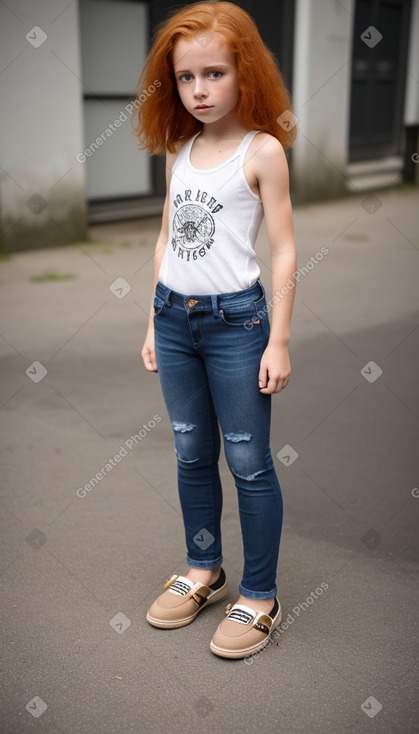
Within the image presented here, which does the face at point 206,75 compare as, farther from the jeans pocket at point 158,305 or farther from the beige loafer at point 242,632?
the beige loafer at point 242,632

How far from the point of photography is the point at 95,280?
21.4 ft

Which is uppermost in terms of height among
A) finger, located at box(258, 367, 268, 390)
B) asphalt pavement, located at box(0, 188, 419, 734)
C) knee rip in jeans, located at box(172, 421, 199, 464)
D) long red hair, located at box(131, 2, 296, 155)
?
long red hair, located at box(131, 2, 296, 155)

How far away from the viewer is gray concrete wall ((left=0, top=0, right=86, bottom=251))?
7.04m

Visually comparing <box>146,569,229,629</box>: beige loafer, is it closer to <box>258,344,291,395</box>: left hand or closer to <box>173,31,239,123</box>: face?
<box>258,344,291,395</box>: left hand

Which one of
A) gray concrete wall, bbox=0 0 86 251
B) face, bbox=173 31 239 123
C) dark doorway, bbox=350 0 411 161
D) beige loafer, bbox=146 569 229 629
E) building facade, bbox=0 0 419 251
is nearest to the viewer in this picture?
face, bbox=173 31 239 123

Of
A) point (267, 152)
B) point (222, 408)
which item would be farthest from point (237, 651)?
point (267, 152)

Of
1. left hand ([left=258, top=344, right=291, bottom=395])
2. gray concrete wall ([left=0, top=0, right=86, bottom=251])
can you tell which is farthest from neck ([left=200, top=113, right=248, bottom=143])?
gray concrete wall ([left=0, top=0, right=86, bottom=251])

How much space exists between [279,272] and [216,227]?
0.69 feet

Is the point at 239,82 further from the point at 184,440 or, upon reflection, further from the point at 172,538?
the point at 172,538

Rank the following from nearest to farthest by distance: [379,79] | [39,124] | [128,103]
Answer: [39,124] < [128,103] < [379,79]

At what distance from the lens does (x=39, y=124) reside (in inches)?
292

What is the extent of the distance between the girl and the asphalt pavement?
0.19 meters

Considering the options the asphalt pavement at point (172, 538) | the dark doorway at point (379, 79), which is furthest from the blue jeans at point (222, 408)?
the dark doorway at point (379, 79)

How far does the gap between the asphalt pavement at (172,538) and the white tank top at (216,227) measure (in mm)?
→ 1090
